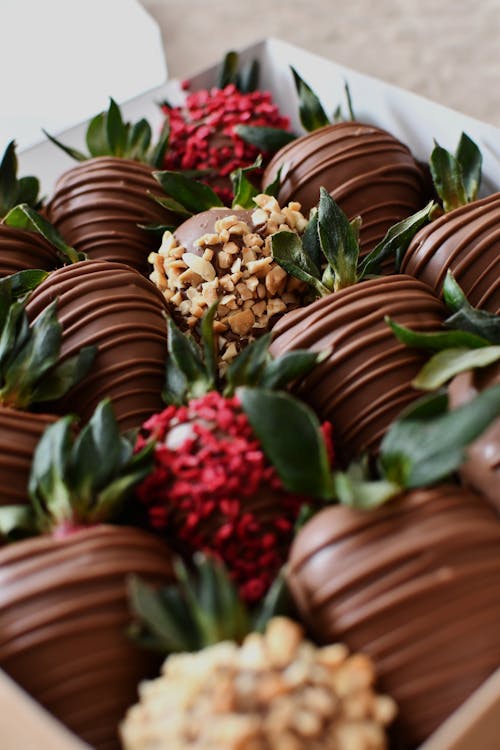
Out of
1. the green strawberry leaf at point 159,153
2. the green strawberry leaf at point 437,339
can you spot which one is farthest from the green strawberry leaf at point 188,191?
the green strawberry leaf at point 437,339

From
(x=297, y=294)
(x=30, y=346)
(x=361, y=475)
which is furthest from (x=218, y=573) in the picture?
(x=297, y=294)

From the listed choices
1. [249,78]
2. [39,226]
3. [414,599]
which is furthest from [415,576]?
[249,78]

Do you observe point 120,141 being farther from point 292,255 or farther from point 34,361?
point 34,361

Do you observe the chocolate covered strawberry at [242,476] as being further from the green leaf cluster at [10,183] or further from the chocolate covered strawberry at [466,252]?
the green leaf cluster at [10,183]

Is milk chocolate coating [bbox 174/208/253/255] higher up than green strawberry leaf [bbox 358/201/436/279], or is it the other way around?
milk chocolate coating [bbox 174/208/253/255]

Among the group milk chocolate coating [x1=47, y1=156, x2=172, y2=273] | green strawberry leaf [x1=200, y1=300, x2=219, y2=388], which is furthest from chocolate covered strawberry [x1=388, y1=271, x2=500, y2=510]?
milk chocolate coating [x1=47, y1=156, x2=172, y2=273]

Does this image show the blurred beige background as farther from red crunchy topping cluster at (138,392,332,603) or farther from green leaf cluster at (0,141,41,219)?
red crunchy topping cluster at (138,392,332,603)

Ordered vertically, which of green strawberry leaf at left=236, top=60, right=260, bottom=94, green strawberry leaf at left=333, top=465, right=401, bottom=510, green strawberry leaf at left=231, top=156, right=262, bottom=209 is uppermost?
green strawberry leaf at left=236, top=60, right=260, bottom=94
